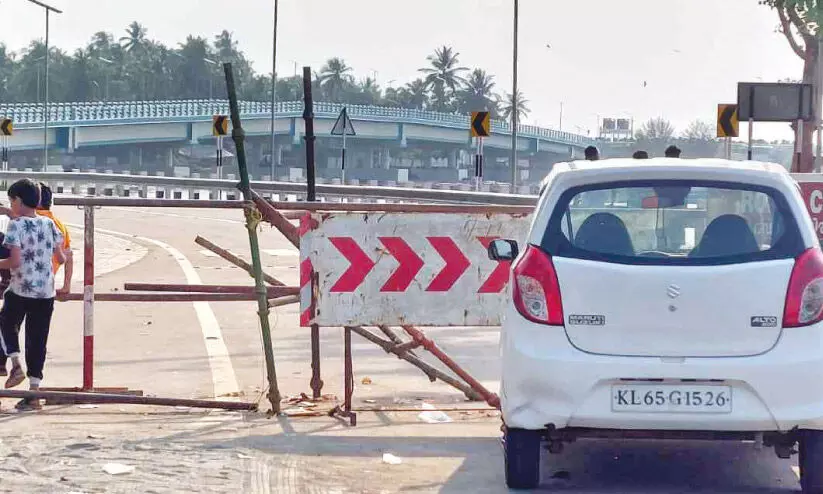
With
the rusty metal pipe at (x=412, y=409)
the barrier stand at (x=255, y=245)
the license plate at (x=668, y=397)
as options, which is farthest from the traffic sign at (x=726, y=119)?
the license plate at (x=668, y=397)

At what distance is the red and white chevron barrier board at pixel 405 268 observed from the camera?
950 centimetres

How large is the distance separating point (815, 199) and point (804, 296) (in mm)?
10023

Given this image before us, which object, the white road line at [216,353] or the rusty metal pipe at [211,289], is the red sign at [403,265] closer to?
the rusty metal pipe at [211,289]

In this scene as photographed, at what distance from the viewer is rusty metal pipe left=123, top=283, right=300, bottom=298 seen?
1014 cm

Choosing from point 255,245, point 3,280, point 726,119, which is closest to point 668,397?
point 255,245

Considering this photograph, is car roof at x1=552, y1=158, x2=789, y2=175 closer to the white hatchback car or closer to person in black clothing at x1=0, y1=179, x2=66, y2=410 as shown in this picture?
the white hatchback car

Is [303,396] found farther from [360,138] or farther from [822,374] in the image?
[360,138]

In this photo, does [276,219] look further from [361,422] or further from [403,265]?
[361,422]

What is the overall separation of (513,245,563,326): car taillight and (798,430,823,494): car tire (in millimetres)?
1280

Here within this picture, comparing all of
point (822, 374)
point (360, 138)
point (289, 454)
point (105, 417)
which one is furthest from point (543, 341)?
point (360, 138)

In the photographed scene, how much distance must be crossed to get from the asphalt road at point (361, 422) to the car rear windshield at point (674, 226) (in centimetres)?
120

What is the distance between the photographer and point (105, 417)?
9.47 meters

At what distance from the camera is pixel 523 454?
7297mm

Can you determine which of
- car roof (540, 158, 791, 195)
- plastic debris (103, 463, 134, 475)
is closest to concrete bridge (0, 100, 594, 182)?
plastic debris (103, 463, 134, 475)
